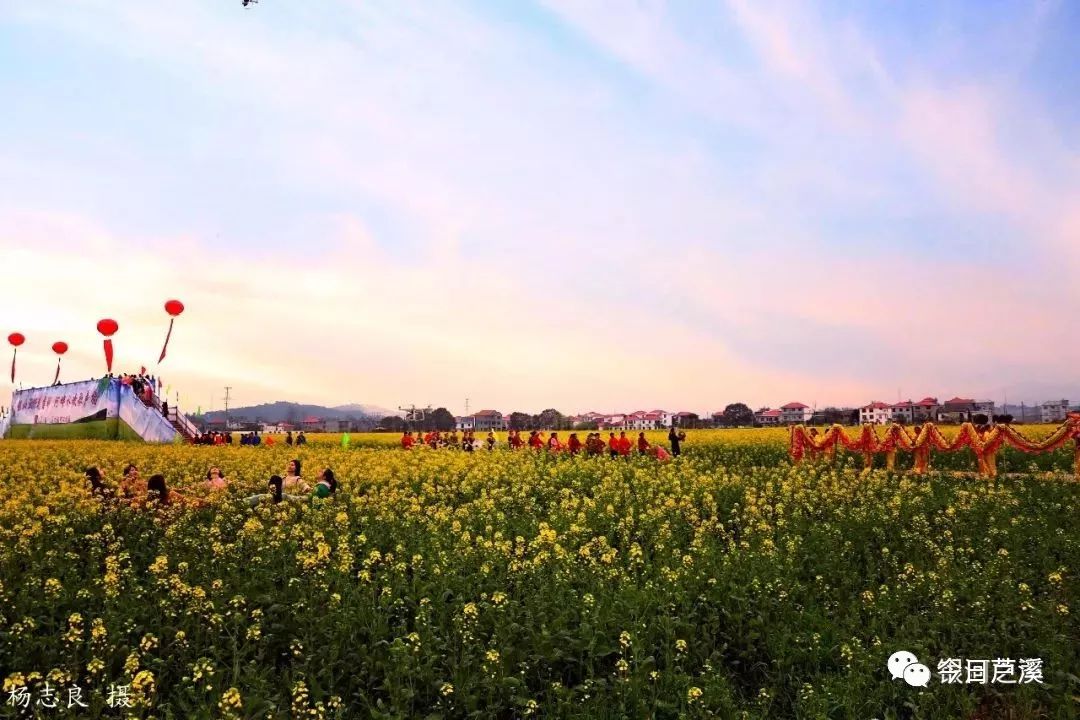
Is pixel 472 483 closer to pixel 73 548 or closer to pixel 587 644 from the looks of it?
pixel 73 548

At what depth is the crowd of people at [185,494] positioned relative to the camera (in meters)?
15.9

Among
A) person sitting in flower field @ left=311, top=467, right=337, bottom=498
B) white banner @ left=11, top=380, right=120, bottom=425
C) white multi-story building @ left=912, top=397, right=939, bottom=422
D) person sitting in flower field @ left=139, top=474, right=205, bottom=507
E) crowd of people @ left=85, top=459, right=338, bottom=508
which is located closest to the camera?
person sitting in flower field @ left=139, top=474, right=205, bottom=507

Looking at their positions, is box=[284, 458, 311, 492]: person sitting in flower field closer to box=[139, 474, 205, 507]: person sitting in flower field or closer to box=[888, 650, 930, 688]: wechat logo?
box=[139, 474, 205, 507]: person sitting in flower field

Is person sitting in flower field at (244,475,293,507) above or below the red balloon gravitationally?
below

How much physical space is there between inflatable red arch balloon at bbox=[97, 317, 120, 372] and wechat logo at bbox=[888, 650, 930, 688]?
56716mm

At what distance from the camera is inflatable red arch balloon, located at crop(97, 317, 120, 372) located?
52750 mm

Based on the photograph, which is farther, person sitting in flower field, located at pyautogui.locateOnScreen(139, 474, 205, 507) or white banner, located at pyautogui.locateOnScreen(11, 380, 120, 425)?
white banner, located at pyautogui.locateOnScreen(11, 380, 120, 425)

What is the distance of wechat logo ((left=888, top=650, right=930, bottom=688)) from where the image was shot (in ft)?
27.5

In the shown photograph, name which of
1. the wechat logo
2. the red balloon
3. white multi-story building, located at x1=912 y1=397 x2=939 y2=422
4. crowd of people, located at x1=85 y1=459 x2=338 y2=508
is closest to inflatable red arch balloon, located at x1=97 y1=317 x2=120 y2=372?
the red balloon

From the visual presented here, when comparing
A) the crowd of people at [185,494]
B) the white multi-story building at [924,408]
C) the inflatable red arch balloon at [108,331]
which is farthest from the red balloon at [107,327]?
the white multi-story building at [924,408]

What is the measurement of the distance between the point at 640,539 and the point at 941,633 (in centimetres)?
622

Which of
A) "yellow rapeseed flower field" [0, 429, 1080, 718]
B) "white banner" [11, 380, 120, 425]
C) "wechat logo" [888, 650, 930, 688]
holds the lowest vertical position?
"wechat logo" [888, 650, 930, 688]

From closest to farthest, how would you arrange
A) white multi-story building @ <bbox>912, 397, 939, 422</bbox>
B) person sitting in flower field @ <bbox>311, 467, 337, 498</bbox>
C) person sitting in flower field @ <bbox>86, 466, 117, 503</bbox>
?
person sitting in flower field @ <bbox>86, 466, 117, 503</bbox>
person sitting in flower field @ <bbox>311, 467, 337, 498</bbox>
white multi-story building @ <bbox>912, 397, 939, 422</bbox>

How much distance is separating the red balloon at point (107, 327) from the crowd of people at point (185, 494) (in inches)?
1580
